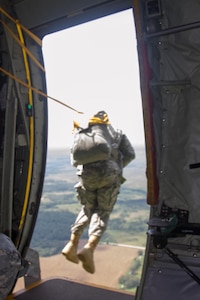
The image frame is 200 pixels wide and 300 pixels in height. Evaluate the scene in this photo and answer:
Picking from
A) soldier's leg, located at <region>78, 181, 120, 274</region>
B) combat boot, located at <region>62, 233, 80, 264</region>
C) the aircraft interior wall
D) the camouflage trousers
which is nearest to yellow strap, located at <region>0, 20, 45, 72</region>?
the aircraft interior wall

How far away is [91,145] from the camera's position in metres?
3.77

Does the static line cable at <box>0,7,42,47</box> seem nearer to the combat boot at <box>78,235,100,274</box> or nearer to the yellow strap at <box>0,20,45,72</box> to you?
the yellow strap at <box>0,20,45,72</box>

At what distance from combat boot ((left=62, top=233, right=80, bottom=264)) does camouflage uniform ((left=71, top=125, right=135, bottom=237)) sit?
85 millimetres

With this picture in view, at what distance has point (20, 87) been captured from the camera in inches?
108

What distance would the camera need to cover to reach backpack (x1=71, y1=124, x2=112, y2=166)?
376cm

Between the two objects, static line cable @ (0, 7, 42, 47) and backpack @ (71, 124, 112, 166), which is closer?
static line cable @ (0, 7, 42, 47)

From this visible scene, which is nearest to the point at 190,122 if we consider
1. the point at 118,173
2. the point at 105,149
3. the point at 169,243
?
the point at 169,243

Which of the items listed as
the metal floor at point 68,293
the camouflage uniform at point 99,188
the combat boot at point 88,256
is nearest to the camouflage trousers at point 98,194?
the camouflage uniform at point 99,188

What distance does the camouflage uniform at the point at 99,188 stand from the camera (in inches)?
157

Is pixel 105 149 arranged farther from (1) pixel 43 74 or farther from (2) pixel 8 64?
(2) pixel 8 64

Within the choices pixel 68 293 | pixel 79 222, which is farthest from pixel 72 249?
pixel 68 293

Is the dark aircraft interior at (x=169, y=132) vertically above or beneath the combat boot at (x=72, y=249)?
above

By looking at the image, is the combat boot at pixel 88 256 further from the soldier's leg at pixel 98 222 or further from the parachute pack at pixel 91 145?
the parachute pack at pixel 91 145

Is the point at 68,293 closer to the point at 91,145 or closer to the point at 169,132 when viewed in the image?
the point at 91,145
